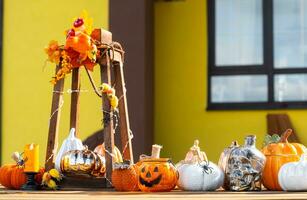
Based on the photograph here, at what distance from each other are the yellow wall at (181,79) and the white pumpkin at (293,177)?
5.05 meters

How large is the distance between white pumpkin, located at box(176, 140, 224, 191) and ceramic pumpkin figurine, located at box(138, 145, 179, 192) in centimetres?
6

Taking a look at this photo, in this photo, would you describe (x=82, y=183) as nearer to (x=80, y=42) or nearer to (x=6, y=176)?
(x=6, y=176)

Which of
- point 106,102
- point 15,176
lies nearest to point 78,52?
point 106,102

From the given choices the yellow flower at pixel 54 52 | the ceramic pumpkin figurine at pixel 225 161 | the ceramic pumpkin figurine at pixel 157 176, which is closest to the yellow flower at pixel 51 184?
the ceramic pumpkin figurine at pixel 157 176

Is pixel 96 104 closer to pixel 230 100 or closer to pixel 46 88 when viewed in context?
pixel 46 88

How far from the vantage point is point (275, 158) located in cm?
463

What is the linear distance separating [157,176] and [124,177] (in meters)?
0.20

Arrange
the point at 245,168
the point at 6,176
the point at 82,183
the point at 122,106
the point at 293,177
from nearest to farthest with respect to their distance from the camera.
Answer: the point at 293,177 → the point at 245,168 → the point at 82,183 → the point at 6,176 → the point at 122,106

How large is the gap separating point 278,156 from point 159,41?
5.24m

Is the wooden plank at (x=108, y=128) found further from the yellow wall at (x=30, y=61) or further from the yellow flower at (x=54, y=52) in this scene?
the yellow wall at (x=30, y=61)

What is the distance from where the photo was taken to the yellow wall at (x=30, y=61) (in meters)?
9.23

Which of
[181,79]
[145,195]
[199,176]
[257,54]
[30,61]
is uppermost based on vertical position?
[257,54]

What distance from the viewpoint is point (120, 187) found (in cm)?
455

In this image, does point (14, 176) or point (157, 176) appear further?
point (14, 176)
